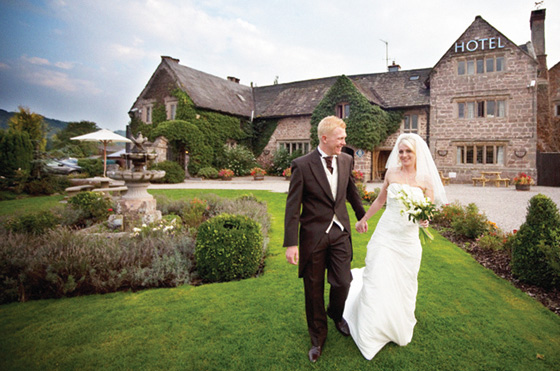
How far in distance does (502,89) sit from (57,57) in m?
22.7

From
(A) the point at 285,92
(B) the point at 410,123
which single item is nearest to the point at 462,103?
(B) the point at 410,123

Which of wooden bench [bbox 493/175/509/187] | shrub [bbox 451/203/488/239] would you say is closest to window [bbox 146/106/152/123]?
shrub [bbox 451/203/488/239]

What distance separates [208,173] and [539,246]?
1984 centimetres

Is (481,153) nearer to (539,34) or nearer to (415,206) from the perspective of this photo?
(539,34)

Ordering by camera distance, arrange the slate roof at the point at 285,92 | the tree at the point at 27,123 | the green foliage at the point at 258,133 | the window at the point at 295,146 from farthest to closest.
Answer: the green foliage at the point at 258,133
the window at the point at 295,146
the slate roof at the point at 285,92
the tree at the point at 27,123

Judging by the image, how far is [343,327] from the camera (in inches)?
128

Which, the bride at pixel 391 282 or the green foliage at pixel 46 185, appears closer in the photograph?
the bride at pixel 391 282

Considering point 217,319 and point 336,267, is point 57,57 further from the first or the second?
point 336,267

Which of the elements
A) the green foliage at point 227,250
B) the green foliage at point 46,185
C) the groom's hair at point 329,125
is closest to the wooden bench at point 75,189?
the green foliage at point 46,185

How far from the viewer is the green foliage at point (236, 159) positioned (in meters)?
24.0

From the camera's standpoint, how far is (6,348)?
10.1ft

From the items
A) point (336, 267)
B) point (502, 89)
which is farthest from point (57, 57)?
point (502, 89)

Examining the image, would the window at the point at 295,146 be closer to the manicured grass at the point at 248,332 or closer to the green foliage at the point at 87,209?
the green foliage at the point at 87,209

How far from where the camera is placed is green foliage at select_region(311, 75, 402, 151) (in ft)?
68.3
